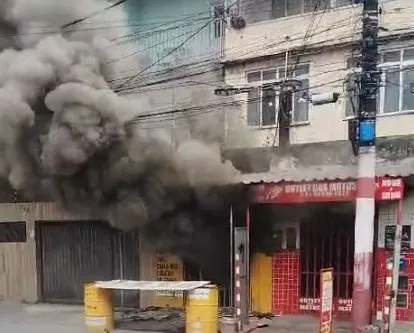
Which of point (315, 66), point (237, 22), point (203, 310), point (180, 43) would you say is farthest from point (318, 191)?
point (180, 43)

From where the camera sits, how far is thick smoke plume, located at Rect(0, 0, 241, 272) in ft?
40.1

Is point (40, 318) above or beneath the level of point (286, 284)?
beneath

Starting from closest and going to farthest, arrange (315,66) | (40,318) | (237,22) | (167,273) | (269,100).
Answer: (40,318) < (167,273) < (315,66) < (269,100) < (237,22)

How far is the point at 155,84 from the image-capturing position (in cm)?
1525

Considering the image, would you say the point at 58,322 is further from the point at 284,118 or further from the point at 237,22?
the point at 237,22

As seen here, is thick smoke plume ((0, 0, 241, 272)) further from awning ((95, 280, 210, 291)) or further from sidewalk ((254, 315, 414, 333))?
sidewalk ((254, 315, 414, 333))

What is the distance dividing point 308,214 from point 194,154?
242cm

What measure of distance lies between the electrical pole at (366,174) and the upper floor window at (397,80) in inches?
131

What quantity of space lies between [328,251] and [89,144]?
4.96 metres

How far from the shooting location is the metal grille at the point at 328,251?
1129cm

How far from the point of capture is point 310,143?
1375 cm

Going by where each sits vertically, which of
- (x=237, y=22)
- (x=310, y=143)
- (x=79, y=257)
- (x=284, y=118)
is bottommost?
(x=79, y=257)

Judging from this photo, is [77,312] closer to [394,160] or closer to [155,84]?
[155,84]

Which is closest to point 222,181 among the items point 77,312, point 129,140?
point 129,140
